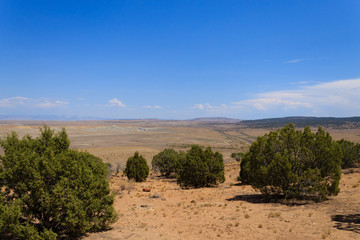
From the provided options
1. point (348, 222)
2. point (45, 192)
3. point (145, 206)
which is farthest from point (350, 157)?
point (45, 192)

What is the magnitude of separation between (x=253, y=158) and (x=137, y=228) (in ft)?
26.6

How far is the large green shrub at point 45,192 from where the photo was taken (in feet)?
26.9

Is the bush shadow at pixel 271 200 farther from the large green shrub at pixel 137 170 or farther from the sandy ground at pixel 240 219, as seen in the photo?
the large green shrub at pixel 137 170

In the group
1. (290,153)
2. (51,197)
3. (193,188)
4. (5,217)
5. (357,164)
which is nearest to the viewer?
(5,217)

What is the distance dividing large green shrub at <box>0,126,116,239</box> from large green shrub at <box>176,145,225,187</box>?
44.0ft

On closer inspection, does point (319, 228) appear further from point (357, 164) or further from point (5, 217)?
point (357, 164)

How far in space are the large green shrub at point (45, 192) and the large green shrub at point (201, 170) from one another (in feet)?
44.0

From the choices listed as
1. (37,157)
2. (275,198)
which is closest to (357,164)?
(275,198)

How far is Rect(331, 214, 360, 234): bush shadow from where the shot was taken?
363 inches

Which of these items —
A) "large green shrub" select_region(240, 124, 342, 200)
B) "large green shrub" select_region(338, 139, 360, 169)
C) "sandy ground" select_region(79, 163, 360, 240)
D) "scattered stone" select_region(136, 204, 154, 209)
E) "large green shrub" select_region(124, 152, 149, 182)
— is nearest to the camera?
"sandy ground" select_region(79, 163, 360, 240)

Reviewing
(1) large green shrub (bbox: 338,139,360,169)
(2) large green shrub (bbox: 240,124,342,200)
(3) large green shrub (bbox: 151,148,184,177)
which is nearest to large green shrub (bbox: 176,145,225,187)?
(2) large green shrub (bbox: 240,124,342,200)

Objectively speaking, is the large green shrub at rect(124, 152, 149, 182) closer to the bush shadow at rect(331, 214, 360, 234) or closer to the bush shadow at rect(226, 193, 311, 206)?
the bush shadow at rect(226, 193, 311, 206)

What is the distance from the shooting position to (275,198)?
1465 centimetres

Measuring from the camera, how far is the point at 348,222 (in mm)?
9852
